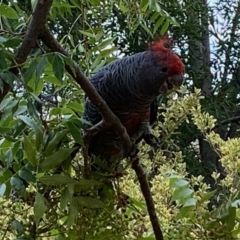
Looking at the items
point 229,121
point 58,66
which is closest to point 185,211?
point 58,66

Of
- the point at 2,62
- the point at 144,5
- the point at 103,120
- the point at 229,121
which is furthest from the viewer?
the point at 229,121

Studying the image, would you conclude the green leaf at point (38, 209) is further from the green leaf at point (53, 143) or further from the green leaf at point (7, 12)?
the green leaf at point (7, 12)

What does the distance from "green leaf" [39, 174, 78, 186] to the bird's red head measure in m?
0.23

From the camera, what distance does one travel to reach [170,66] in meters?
0.72

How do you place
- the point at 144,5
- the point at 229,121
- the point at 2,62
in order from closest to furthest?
the point at 2,62, the point at 144,5, the point at 229,121

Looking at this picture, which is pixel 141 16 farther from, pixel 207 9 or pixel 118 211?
pixel 207 9

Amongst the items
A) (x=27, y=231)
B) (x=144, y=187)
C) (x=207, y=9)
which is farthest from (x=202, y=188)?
(x=207, y=9)

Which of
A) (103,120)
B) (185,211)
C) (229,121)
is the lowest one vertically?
(185,211)

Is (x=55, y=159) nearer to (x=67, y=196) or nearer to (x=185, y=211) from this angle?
(x=67, y=196)

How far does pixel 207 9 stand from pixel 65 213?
1146 millimetres

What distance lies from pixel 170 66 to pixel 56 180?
252 millimetres

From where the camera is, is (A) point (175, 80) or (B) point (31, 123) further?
(A) point (175, 80)

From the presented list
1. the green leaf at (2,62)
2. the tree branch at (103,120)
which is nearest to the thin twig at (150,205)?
the tree branch at (103,120)

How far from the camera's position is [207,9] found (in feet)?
5.30
